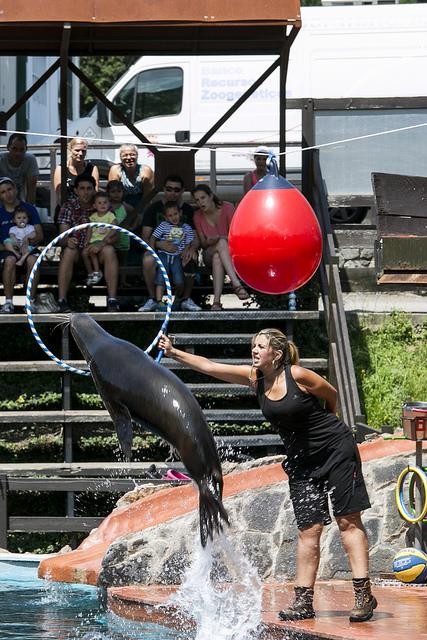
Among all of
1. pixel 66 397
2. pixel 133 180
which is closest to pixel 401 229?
Answer: pixel 66 397

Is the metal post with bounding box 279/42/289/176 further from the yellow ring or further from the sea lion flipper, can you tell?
the sea lion flipper

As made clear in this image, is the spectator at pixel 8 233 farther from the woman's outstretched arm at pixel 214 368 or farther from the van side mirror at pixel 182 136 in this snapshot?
the woman's outstretched arm at pixel 214 368

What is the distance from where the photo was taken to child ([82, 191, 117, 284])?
42.4ft

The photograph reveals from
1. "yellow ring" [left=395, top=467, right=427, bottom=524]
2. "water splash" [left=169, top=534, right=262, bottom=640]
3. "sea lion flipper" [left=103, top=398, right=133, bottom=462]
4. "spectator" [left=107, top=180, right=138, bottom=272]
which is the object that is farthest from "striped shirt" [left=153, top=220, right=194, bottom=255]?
"sea lion flipper" [left=103, top=398, right=133, bottom=462]

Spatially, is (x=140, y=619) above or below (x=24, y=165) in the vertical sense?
below

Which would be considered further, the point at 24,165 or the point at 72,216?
the point at 24,165

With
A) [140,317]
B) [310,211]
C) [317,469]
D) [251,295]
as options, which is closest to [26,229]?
[140,317]

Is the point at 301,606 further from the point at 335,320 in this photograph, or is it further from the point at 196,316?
the point at 196,316

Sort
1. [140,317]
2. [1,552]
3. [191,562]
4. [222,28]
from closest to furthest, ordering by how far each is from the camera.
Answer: [191,562] → [1,552] → [140,317] → [222,28]

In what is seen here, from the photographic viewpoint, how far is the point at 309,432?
7.23 m

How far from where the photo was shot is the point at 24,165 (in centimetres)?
1402

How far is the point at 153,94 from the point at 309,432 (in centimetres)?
1146

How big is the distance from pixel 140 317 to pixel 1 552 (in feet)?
9.81

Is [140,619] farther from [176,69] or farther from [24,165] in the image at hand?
[176,69]
